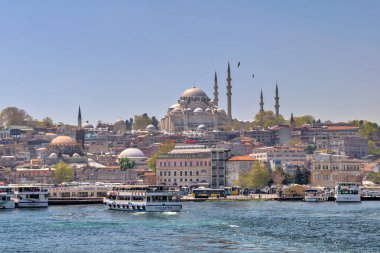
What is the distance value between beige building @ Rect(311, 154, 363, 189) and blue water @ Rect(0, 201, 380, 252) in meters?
51.2

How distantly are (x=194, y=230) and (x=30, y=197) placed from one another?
97.9ft

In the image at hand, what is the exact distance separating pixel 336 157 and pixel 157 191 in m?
67.2

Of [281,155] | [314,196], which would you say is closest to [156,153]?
[281,155]

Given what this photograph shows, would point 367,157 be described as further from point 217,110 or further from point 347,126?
point 217,110

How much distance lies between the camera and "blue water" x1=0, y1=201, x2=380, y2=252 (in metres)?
50.5

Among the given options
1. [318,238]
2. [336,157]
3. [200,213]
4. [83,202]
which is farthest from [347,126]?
[318,238]

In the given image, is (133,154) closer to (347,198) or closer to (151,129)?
(151,129)

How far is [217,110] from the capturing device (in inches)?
7840

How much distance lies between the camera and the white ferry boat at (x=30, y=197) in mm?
85000

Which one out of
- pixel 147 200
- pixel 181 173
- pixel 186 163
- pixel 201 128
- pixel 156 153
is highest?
pixel 201 128

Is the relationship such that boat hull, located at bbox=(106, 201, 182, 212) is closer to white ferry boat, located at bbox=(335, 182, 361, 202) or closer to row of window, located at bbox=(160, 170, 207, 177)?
white ferry boat, located at bbox=(335, 182, 361, 202)

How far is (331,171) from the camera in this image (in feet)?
438

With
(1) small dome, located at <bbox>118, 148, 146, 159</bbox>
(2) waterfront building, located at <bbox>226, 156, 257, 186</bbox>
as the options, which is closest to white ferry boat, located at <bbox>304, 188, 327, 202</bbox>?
(2) waterfront building, located at <bbox>226, 156, 257, 186</bbox>

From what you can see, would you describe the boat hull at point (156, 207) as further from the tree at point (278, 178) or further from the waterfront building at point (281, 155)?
the waterfront building at point (281, 155)
